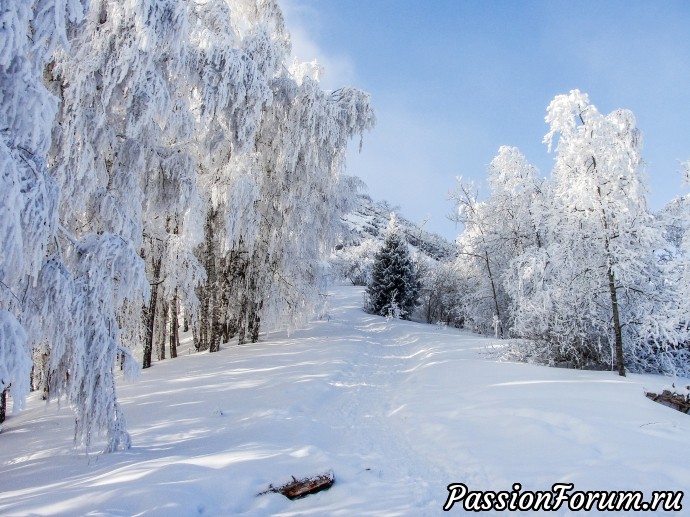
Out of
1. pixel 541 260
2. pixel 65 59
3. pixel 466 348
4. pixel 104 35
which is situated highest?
pixel 104 35

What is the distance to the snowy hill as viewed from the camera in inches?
1878

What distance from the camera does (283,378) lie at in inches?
345

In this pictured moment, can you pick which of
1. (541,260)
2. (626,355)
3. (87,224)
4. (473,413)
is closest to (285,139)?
(87,224)

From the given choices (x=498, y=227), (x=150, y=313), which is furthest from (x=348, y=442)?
(x=498, y=227)

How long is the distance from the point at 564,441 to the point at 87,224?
6.83m

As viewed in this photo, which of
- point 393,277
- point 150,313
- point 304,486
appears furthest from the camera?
point 393,277

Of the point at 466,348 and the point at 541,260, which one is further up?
the point at 541,260

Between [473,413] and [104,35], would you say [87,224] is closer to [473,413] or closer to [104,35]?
[104,35]

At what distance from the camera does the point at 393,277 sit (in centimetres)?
2617

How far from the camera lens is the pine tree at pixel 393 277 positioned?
26.2 m

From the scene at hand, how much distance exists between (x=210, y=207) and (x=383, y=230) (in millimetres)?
25158

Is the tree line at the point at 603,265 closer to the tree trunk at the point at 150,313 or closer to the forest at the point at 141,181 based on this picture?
the forest at the point at 141,181

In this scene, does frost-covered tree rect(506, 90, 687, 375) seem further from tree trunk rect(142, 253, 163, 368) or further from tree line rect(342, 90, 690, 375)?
tree trunk rect(142, 253, 163, 368)

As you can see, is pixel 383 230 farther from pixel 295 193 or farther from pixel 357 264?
pixel 295 193
